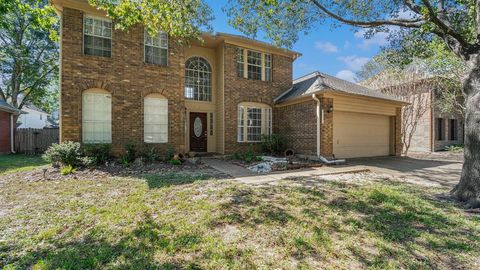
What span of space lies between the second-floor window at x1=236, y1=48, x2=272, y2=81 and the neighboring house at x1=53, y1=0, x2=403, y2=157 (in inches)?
2.0

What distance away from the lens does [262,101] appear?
489 inches

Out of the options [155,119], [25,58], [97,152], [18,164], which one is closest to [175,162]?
[155,119]

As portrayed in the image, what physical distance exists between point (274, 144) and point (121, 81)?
24.1ft

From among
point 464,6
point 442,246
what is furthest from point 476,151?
point 464,6

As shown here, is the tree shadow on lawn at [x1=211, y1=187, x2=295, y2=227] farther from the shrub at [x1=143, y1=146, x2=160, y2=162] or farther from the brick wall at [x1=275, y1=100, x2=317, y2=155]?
the brick wall at [x1=275, y1=100, x2=317, y2=155]

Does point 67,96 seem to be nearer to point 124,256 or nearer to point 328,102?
point 124,256

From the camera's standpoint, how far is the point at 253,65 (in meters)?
12.4

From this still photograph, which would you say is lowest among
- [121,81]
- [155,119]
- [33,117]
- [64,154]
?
[64,154]

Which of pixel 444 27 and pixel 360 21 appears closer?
pixel 444 27

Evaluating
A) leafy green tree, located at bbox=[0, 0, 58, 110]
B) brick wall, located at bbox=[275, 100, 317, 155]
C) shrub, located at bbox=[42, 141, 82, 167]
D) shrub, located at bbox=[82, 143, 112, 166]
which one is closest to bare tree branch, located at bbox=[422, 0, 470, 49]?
brick wall, located at bbox=[275, 100, 317, 155]

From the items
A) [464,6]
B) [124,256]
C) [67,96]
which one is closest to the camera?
[124,256]

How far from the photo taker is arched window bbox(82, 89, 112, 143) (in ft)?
29.3

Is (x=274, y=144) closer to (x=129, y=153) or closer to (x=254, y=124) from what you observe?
(x=254, y=124)

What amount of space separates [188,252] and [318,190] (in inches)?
144
